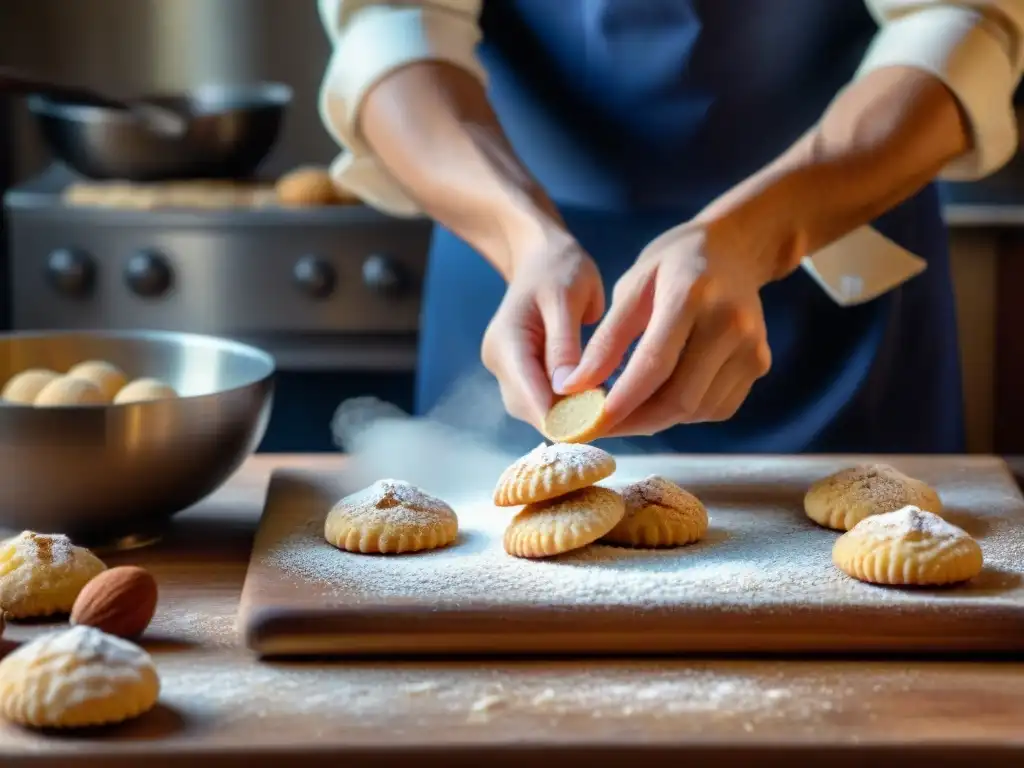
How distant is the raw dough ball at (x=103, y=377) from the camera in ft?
4.33

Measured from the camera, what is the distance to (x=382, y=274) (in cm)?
258

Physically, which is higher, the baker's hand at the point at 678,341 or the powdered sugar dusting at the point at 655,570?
the baker's hand at the point at 678,341

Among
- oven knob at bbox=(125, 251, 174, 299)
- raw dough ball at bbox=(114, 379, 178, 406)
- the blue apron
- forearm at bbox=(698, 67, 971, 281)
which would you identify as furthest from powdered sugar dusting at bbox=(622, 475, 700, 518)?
oven knob at bbox=(125, 251, 174, 299)

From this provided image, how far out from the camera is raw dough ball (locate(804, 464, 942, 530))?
119cm

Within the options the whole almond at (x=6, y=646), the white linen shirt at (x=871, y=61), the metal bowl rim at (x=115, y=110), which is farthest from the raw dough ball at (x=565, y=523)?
the metal bowl rim at (x=115, y=110)

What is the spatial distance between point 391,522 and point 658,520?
215 millimetres

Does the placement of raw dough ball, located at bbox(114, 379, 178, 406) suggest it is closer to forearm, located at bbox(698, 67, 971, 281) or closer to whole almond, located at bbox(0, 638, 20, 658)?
whole almond, located at bbox(0, 638, 20, 658)

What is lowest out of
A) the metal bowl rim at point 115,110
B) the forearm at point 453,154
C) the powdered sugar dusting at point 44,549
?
the powdered sugar dusting at point 44,549

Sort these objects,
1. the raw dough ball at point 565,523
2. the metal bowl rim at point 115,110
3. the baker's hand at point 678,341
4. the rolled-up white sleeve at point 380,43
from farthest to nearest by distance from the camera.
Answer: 1. the metal bowl rim at point 115,110
2. the rolled-up white sleeve at point 380,43
3. the baker's hand at point 678,341
4. the raw dough ball at point 565,523

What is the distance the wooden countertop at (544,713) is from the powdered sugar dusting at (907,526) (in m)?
0.10

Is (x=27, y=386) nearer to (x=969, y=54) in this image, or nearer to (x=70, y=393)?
(x=70, y=393)

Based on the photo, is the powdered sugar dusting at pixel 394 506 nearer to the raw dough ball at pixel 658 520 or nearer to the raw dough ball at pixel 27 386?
the raw dough ball at pixel 658 520

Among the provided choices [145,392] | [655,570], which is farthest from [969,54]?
[145,392]

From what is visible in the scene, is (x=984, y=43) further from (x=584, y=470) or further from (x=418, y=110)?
(x=584, y=470)
